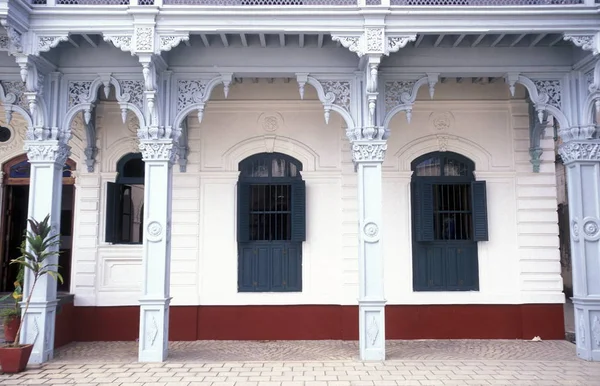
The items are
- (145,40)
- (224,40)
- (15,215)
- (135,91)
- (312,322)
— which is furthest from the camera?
(15,215)

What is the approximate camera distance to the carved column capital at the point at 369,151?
26.0 ft

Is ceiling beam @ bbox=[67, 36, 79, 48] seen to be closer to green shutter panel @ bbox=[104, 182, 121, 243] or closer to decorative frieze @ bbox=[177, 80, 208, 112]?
decorative frieze @ bbox=[177, 80, 208, 112]

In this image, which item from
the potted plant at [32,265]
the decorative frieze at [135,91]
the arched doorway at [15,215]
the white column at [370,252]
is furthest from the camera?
the arched doorway at [15,215]

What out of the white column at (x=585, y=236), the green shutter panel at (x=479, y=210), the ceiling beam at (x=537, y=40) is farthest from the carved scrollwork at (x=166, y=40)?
the white column at (x=585, y=236)

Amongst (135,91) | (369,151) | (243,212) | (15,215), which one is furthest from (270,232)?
(15,215)

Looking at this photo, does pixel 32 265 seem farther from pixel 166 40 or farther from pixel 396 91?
pixel 396 91

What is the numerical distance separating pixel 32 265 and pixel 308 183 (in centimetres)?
484

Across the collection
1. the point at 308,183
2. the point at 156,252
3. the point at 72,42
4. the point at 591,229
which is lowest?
the point at 156,252

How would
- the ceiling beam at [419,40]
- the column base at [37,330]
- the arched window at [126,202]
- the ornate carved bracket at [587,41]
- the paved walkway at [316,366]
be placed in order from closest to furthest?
the paved walkway at [316,366] → the ornate carved bracket at [587,41] → the column base at [37,330] → the ceiling beam at [419,40] → the arched window at [126,202]

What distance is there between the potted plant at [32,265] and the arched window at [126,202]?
5.37ft

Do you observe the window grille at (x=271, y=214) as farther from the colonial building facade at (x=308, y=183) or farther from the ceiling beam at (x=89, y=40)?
the ceiling beam at (x=89, y=40)

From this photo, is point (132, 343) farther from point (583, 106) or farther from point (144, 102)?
point (583, 106)

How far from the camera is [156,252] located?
777 cm

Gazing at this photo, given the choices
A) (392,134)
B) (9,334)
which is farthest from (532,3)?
(9,334)
